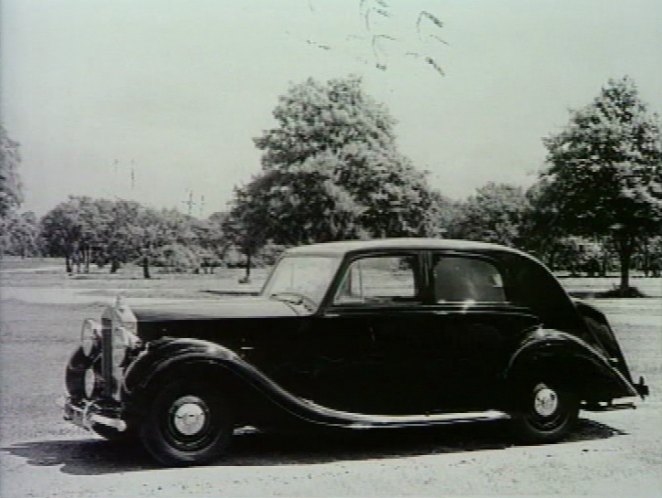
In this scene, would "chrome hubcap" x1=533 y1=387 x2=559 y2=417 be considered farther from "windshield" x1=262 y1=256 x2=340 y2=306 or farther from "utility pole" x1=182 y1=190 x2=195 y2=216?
"utility pole" x1=182 y1=190 x2=195 y2=216

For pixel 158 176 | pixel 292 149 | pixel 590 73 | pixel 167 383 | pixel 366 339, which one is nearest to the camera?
pixel 167 383

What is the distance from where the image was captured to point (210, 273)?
417 cm

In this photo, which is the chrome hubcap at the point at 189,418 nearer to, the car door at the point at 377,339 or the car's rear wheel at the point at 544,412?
the car door at the point at 377,339

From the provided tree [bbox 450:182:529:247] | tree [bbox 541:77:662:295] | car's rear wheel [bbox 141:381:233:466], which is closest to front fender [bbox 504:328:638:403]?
tree [bbox 450:182:529:247]

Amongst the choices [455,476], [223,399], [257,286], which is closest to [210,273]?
[257,286]

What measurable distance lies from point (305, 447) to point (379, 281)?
2.91ft

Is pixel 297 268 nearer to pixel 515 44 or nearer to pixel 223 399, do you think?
pixel 223 399

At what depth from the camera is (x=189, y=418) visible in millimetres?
3219

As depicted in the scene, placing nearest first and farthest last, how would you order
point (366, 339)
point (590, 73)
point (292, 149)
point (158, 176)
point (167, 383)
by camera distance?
point (167, 383), point (366, 339), point (158, 176), point (292, 149), point (590, 73)

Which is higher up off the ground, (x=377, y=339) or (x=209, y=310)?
(x=209, y=310)

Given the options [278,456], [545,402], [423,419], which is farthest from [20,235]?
[545,402]

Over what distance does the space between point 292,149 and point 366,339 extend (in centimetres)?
118

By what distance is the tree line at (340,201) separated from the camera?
385 cm

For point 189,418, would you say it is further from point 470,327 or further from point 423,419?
point 470,327
